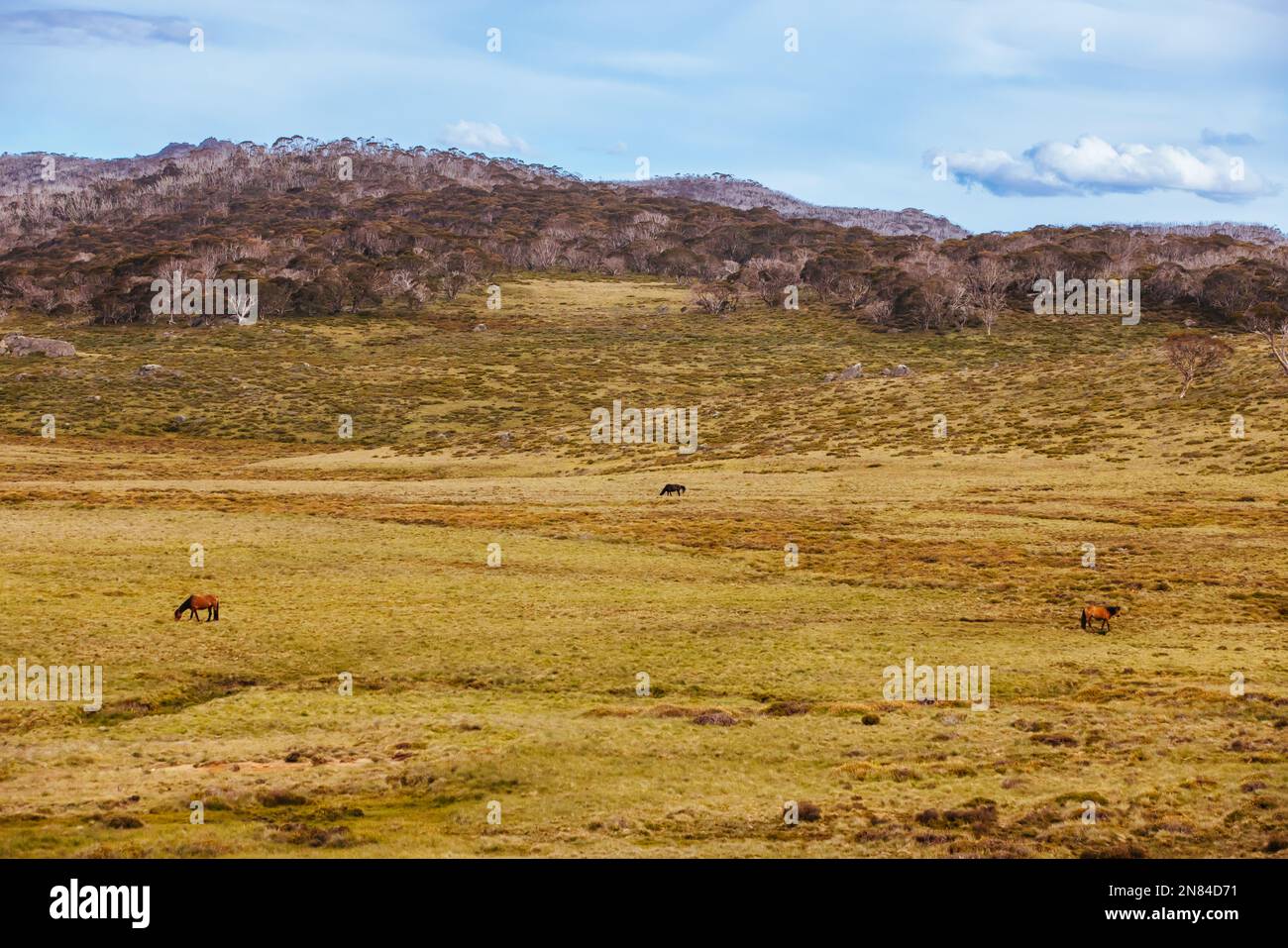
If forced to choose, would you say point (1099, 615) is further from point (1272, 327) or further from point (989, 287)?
point (989, 287)

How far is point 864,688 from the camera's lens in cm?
2700

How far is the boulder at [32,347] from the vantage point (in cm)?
12675

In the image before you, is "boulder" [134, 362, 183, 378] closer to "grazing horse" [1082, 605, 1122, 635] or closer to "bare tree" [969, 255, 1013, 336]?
"bare tree" [969, 255, 1013, 336]

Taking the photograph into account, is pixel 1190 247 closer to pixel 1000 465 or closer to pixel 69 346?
pixel 1000 465

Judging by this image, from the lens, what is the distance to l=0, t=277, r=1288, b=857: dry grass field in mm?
18219

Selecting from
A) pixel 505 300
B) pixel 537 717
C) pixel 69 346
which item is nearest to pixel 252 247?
pixel 505 300

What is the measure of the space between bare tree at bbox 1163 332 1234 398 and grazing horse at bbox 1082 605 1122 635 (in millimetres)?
60855

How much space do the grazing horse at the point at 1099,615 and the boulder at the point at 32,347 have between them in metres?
128

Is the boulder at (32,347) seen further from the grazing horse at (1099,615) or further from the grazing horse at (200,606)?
the grazing horse at (1099,615)

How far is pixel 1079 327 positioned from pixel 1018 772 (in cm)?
13767

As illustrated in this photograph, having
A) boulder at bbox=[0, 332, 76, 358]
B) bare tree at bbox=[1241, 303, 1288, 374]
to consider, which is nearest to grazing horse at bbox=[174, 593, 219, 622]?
bare tree at bbox=[1241, 303, 1288, 374]

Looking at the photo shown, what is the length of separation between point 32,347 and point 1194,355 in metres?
127

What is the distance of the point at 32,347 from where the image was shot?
127 m

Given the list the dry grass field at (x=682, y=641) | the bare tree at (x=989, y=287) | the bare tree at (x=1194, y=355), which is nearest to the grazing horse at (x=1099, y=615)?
the dry grass field at (x=682, y=641)
